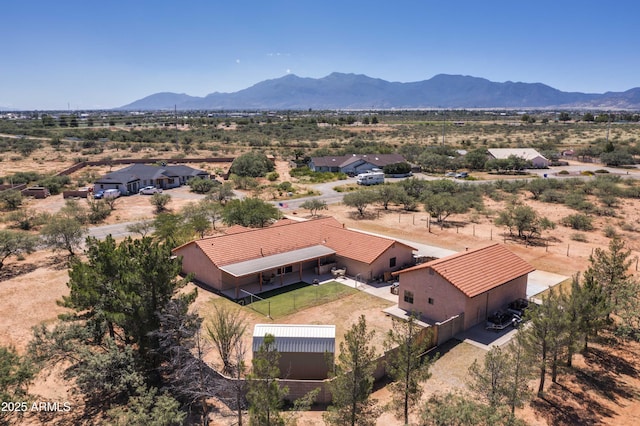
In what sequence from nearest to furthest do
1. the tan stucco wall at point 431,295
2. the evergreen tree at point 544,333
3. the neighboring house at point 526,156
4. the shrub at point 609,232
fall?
the evergreen tree at point 544,333 < the tan stucco wall at point 431,295 < the shrub at point 609,232 < the neighboring house at point 526,156

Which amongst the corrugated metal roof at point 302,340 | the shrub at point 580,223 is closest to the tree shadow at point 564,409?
the corrugated metal roof at point 302,340

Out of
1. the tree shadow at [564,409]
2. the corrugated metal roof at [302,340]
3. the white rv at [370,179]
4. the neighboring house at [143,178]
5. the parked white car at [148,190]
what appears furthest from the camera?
the white rv at [370,179]

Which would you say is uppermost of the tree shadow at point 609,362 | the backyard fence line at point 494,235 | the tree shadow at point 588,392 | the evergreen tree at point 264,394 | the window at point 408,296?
the evergreen tree at point 264,394

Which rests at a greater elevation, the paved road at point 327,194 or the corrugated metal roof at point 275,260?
the corrugated metal roof at point 275,260

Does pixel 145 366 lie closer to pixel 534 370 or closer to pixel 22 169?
pixel 534 370

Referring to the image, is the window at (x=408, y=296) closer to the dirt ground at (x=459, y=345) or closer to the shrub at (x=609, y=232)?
the dirt ground at (x=459, y=345)

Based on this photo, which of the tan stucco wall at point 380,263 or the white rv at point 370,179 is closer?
the tan stucco wall at point 380,263

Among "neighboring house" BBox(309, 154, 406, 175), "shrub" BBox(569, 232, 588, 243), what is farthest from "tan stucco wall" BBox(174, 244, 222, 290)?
"neighboring house" BBox(309, 154, 406, 175)

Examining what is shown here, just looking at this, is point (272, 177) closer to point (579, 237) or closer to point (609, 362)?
point (579, 237)

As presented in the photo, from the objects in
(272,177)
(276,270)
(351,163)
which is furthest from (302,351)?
(351,163)

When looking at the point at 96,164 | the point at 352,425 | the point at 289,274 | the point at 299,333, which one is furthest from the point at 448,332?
the point at 96,164
